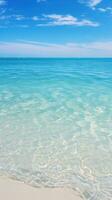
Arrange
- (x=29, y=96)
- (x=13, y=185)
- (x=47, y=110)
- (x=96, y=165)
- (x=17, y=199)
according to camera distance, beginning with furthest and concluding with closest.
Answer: (x=29, y=96) → (x=47, y=110) → (x=96, y=165) → (x=13, y=185) → (x=17, y=199)

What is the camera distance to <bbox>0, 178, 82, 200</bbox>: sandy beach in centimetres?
337

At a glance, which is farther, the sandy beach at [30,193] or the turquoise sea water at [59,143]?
the turquoise sea water at [59,143]

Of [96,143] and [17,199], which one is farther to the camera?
[96,143]

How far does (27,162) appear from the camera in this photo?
4379 mm

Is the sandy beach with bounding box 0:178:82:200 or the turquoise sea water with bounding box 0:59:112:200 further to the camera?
the turquoise sea water with bounding box 0:59:112:200

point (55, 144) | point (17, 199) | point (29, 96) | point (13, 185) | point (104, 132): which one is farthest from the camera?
point (29, 96)

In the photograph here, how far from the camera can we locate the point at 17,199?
10.8 feet

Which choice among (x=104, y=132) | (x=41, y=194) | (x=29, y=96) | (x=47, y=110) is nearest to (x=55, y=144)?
(x=104, y=132)

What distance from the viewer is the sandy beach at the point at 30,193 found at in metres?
3.37

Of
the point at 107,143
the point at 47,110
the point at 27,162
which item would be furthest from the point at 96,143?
the point at 47,110

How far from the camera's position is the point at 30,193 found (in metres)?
3.46

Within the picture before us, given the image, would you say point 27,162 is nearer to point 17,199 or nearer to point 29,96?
point 17,199

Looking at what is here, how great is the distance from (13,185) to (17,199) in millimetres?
347

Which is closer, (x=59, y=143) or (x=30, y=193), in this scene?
(x=30, y=193)
